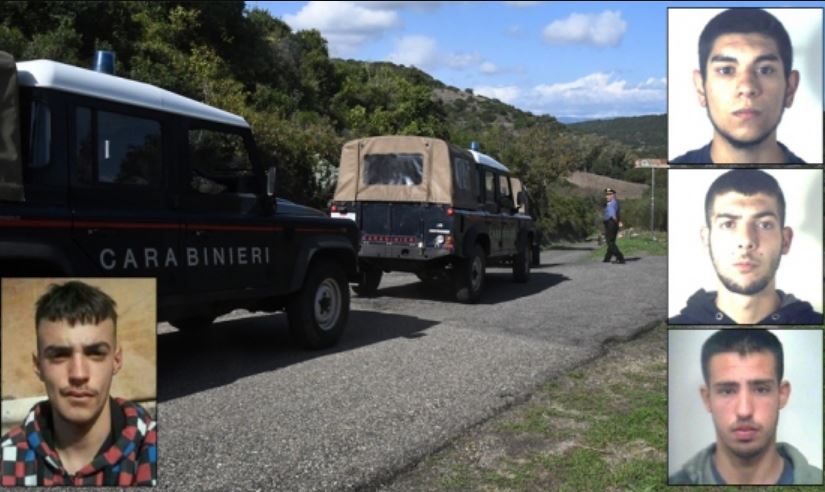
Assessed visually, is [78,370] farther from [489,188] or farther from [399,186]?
[489,188]

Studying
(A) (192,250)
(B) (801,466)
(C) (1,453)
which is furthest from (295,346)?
(B) (801,466)

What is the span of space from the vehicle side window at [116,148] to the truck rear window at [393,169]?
635 cm

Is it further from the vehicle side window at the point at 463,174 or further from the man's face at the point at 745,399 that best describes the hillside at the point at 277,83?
A: the man's face at the point at 745,399

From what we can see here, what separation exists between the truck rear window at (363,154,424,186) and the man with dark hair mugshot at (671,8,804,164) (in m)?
10.7

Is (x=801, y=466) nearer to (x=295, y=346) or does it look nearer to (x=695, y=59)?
(x=695, y=59)

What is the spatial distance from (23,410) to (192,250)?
4596mm

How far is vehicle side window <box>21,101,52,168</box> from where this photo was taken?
5.47m

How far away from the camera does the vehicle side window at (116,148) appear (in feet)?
19.0

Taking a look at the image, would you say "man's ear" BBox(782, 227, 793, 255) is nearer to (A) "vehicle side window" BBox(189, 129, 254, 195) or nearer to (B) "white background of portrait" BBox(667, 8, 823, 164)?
(B) "white background of portrait" BBox(667, 8, 823, 164)

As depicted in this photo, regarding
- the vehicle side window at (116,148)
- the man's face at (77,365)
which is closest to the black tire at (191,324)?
the vehicle side window at (116,148)

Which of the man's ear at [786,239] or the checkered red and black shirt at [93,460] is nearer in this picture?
the man's ear at [786,239]

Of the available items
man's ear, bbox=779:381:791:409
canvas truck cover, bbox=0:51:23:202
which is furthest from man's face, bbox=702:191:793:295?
canvas truck cover, bbox=0:51:23:202

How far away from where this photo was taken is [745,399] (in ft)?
5.96

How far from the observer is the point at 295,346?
8523 millimetres
